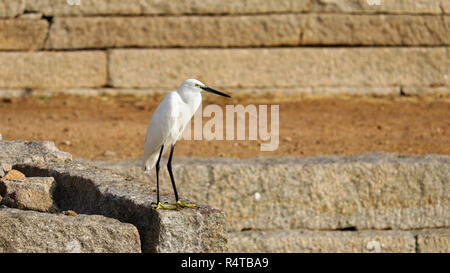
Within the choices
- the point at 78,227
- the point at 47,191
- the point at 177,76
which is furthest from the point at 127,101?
the point at 78,227

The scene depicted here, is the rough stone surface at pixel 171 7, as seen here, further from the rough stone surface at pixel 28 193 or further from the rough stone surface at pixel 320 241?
the rough stone surface at pixel 28 193

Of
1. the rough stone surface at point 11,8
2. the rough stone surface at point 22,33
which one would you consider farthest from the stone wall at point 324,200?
the rough stone surface at point 11,8

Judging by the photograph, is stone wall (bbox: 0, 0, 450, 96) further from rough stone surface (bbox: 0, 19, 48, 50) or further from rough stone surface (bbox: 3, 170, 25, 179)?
rough stone surface (bbox: 3, 170, 25, 179)

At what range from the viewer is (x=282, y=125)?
7285 millimetres

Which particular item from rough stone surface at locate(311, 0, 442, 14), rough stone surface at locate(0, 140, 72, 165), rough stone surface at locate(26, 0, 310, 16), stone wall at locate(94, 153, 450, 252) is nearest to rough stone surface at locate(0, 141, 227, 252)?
rough stone surface at locate(0, 140, 72, 165)

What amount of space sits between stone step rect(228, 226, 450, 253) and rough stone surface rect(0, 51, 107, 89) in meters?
3.86

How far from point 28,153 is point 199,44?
421cm

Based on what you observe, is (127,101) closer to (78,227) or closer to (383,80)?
(383,80)

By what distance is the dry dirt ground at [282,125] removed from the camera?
638cm

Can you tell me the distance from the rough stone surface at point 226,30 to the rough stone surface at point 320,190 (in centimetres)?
325

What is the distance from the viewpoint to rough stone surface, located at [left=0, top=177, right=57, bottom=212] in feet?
12.1

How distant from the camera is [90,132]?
6.84 m

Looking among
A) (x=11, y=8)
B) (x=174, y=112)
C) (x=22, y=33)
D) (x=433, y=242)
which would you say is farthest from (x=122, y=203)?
(x=11, y=8)

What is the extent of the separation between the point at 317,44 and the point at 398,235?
373 centimetres
